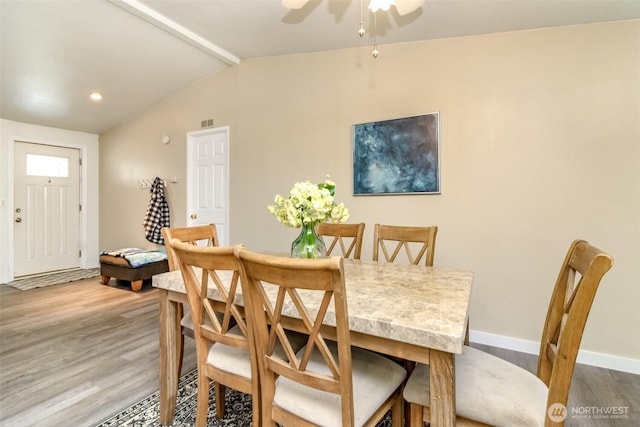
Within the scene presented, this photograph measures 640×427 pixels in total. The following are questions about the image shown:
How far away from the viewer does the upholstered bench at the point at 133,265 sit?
13.1ft

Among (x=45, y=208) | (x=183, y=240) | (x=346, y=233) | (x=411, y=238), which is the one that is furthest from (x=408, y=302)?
(x=45, y=208)

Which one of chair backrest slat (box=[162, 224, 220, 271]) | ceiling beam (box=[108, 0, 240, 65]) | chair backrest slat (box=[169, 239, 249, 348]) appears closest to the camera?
chair backrest slat (box=[169, 239, 249, 348])

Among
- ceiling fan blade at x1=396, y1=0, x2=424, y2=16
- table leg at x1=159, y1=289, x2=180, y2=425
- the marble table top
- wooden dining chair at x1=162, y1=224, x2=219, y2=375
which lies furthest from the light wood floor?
ceiling fan blade at x1=396, y1=0, x2=424, y2=16

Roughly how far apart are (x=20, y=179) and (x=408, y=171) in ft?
17.5

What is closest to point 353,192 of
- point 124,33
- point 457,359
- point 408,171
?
point 408,171

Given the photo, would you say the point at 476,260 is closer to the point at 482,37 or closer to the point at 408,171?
the point at 408,171

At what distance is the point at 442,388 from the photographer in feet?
3.11

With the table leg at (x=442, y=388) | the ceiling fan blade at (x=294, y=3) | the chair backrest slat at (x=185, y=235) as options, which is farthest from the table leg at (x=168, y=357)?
the ceiling fan blade at (x=294, y=3)

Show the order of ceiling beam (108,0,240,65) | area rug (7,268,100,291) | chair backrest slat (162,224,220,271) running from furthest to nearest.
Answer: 1. area rug (7,268,100,291)
2. ceiling beam (108,0,240,65)
3. chair backrest slat (162,224,220,271)

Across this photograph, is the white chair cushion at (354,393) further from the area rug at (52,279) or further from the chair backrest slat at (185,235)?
the area rug at (52,279)

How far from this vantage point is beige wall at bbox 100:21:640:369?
7.13ft

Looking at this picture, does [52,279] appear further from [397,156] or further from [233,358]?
[397,156]

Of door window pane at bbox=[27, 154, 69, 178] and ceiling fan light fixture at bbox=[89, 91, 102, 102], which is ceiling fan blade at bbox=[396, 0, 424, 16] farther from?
door window pane at bbox=[27, 154, 69, 178]

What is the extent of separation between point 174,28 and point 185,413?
10.2ft
